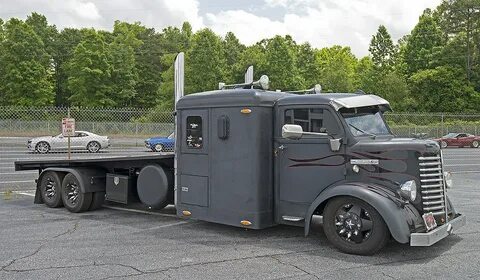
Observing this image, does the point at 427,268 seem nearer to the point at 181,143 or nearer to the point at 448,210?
the point at 448,210

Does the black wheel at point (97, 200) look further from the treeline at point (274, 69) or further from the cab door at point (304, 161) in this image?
the treeline at point (274, 69)

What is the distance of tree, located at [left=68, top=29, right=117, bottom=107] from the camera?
203 feet

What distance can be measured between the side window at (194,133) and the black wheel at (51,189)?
365 centimetres

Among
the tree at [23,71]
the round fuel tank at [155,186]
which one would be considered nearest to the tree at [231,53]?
the tree at [23,71]

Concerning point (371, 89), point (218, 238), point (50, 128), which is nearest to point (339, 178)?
point (218, 238)

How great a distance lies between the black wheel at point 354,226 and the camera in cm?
644

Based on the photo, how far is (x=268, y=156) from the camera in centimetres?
754

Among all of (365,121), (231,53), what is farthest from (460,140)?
(231,53)

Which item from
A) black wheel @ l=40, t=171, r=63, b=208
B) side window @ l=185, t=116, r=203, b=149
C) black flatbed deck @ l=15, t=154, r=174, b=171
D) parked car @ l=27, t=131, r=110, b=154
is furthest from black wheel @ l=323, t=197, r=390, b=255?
parked car @ l=27, t=131, r=110, b=154

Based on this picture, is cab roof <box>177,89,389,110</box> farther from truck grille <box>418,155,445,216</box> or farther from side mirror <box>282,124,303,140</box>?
truck grille <box>418,155,445,216</box>

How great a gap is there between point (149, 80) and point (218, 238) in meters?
67.8

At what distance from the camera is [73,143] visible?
94.4ft

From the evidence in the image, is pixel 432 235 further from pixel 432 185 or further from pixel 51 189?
pixel 51 189

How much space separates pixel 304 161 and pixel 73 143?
23964 mm
